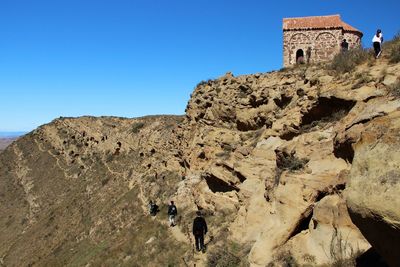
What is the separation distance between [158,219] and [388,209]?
66.0 ft

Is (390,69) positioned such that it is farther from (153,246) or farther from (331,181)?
(153,246)

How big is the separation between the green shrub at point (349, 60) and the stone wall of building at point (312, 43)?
43.8 ft

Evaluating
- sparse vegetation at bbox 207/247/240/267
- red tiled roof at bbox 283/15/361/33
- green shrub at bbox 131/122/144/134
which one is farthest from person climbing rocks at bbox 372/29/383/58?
green shrub at bbox 131/122/144/134

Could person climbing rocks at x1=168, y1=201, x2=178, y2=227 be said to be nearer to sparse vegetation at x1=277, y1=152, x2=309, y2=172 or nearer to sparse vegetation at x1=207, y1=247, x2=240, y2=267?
sparse vegetation at x1=207, y1=247, x2=240, y2=267

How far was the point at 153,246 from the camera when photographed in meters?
21.0

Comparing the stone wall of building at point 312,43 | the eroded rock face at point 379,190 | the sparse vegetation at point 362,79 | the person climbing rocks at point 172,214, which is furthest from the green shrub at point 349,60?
the stone wall of building at point 312,43

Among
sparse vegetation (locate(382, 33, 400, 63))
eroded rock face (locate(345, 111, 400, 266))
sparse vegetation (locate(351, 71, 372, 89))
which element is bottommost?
eroded rock face (locate(345, 111, 400, 266))

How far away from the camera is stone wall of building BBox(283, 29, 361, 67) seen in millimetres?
29938

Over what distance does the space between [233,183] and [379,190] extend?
42.7ft

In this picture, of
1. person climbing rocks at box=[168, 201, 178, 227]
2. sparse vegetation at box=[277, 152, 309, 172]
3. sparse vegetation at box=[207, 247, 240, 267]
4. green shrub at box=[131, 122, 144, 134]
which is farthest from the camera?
green shrub at box=[131, 122, 144, 134]

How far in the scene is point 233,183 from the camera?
1983 cm

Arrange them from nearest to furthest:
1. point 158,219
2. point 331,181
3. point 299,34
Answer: point 331,181 < point 158,219 < point 299,34

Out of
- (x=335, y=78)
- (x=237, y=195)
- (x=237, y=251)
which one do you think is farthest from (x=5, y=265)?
(x=335, y=78)

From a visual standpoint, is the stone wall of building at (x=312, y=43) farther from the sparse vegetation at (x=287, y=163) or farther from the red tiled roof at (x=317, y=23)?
the sparse vegetation at (x=287, y=163)
